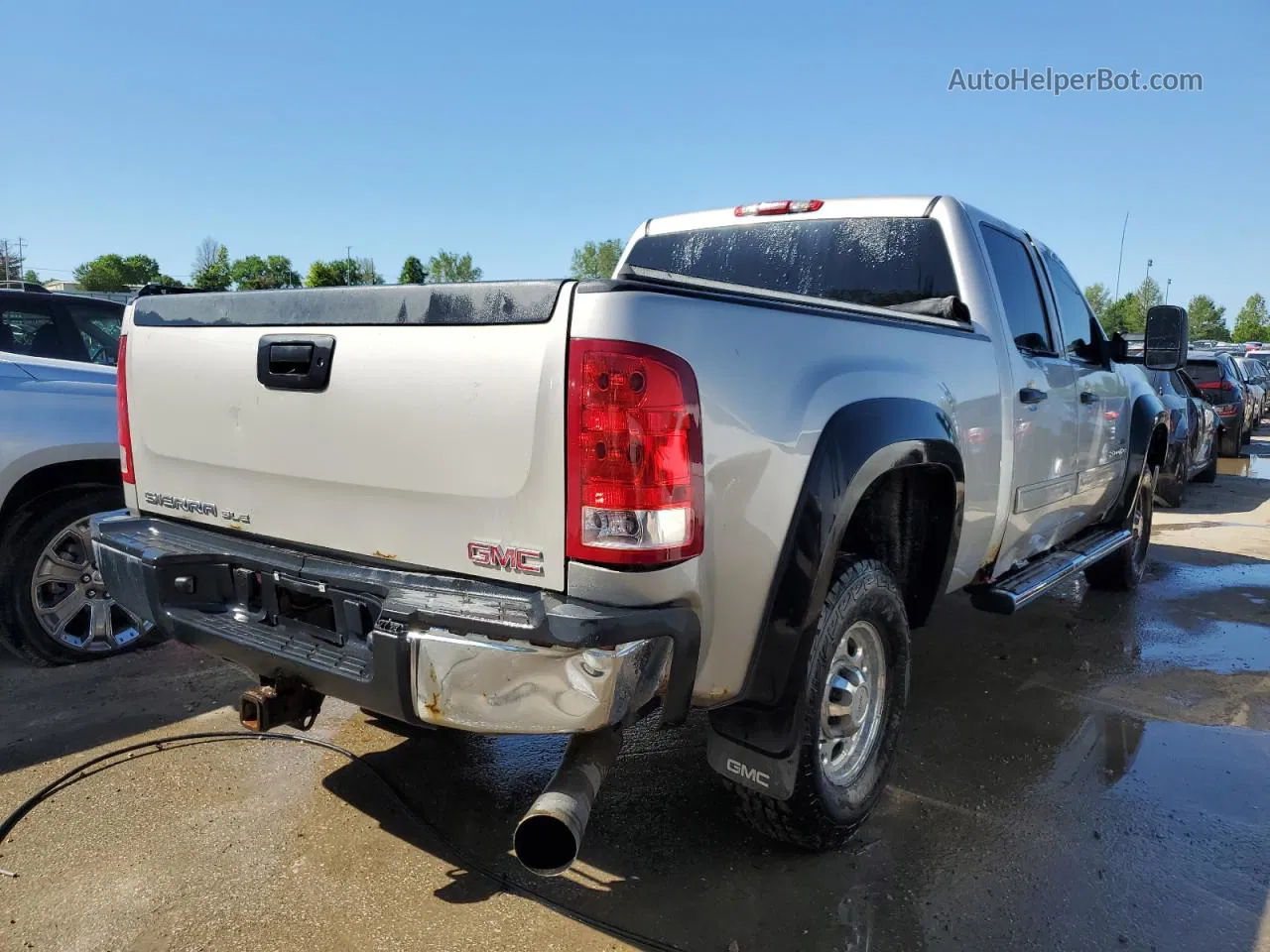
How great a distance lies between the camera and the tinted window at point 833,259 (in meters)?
3.78

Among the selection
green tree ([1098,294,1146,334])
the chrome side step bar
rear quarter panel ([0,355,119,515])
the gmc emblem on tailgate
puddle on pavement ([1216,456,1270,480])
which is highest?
green tree ([1098,294,1146,334])

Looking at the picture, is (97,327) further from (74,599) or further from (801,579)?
(801,579)

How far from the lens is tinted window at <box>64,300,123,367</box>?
4.62m

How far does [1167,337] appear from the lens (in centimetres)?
487

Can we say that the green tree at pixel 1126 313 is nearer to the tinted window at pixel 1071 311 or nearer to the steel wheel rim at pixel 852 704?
the tinted window at pixel 1071 311

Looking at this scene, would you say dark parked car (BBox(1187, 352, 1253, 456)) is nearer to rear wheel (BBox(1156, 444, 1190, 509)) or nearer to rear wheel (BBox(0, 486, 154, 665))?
rear wheel (BBox(1156, 444, 1190, 509))

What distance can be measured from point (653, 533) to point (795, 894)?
1.34 meters

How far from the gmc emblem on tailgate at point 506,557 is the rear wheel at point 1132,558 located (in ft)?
16.9

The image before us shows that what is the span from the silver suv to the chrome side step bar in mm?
A: 3864

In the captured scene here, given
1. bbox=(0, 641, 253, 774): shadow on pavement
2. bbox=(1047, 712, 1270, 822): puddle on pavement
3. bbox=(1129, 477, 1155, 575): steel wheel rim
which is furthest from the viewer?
bbox=(1129, 477, 1155, 575): steel wheel rim

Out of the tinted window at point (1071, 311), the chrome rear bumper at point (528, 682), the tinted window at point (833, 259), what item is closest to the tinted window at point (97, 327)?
the tinted window at point (833, 259)

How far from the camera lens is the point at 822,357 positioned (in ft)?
7.94

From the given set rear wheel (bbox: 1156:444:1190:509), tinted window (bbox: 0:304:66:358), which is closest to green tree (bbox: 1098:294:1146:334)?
rear wheel (bbox: 1156:444:1190:509)

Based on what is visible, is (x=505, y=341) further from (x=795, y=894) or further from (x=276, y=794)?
(x=276, y=794)
